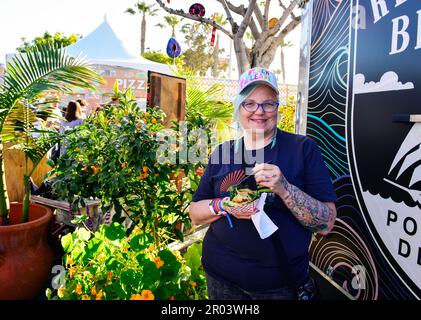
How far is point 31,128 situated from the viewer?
10.1 ft

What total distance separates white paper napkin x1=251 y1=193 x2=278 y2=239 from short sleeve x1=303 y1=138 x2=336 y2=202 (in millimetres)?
222

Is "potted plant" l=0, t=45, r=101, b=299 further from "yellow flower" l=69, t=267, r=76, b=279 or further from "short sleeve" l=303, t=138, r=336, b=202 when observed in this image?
"short sleeve" l=303, t=138, r=336, b=202

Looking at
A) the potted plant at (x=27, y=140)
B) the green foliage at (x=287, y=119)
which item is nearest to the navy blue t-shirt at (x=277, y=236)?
A: the potted plant at (x=27, y=140)

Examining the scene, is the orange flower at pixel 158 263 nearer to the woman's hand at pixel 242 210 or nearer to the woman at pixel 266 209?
the woman at pixel 266 209

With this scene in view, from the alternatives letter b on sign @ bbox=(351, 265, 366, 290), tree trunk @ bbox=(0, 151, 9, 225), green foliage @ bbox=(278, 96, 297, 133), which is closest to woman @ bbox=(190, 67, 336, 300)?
letter b on sign @ bbox=(351, 265, 366, 290)

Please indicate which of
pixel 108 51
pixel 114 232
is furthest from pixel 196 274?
pixel 108 51

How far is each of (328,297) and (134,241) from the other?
4.37 feet

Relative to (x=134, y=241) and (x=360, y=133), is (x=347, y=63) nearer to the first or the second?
(x=360, y=133)

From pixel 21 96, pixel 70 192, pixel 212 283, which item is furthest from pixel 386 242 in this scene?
pixel 21 96

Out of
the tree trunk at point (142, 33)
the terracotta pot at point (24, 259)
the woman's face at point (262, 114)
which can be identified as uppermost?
the tree trunk at point (142, 33)

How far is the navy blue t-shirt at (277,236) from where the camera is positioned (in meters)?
1.47

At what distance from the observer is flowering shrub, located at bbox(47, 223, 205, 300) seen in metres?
1.85

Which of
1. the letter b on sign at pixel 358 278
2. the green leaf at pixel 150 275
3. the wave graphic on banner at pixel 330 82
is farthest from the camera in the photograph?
the wave graphic on banner at pixel 330 82

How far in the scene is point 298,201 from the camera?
1.38m
